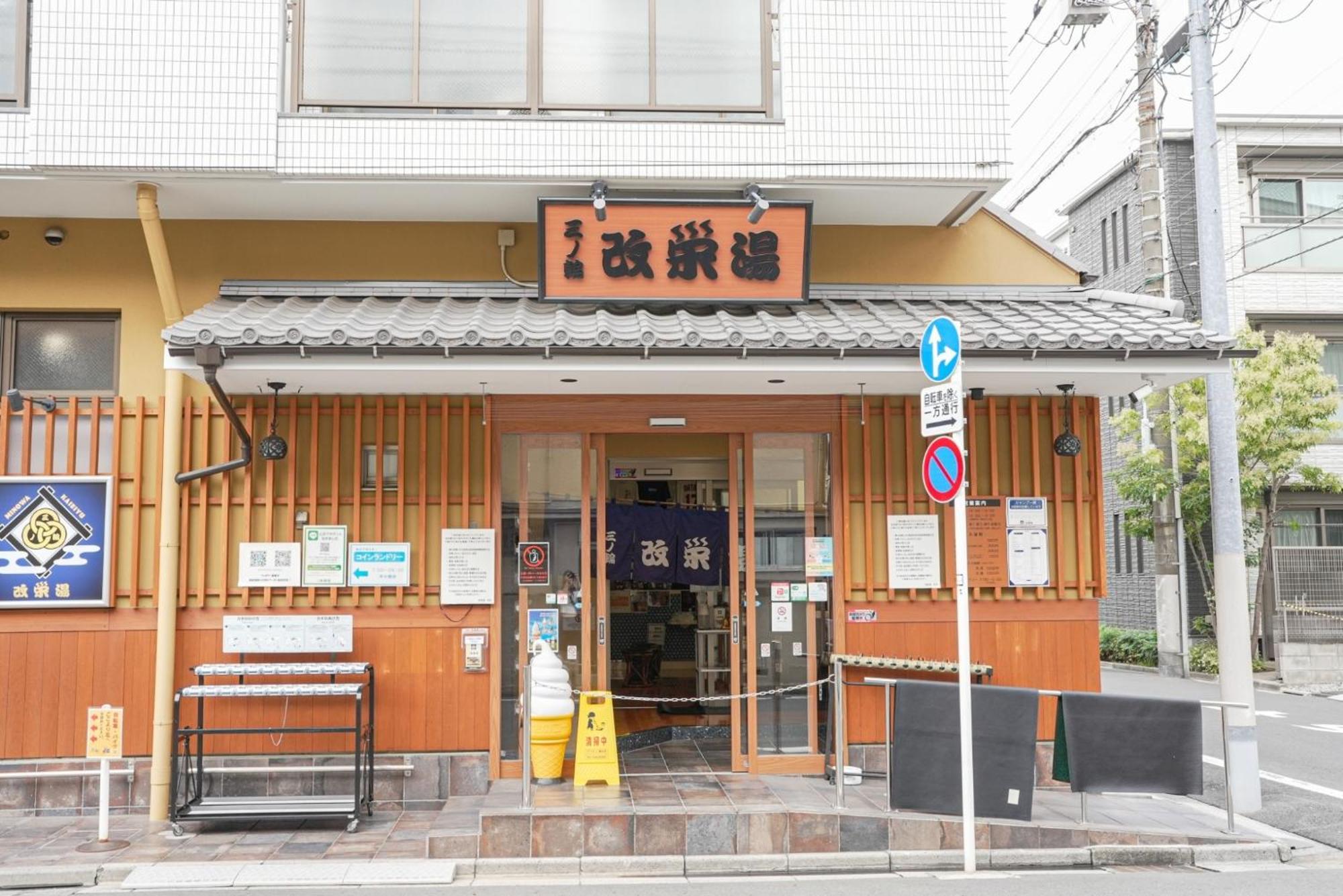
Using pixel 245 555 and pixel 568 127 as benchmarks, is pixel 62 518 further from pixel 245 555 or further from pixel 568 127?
pixel 568 127

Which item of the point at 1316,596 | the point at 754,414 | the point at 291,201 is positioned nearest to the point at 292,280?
the point at 291,201

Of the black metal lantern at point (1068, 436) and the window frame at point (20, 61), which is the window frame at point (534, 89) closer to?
the window frame at point (20, 61)

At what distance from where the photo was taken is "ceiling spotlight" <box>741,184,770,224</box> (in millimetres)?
9570

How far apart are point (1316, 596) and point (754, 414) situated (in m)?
14.9

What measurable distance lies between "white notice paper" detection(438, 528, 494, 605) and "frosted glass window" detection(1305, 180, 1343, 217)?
819 inches

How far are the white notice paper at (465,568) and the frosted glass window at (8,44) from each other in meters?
5.32

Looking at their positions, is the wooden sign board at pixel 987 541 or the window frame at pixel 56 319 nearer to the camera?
the window frame at pixel 56 319

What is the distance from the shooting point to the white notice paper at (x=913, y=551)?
10.3m

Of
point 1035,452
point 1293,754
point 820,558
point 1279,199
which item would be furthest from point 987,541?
point 1279,199

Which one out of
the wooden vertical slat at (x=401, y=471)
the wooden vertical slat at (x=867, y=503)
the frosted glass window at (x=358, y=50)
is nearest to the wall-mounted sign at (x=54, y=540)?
the wooden vertical slat at (x=401, y=471)

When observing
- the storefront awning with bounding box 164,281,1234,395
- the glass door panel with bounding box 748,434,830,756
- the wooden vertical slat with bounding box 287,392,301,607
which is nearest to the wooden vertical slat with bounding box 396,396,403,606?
the storefront awning with bounding box 164,281,1234,395

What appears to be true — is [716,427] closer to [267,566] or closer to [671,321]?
[671,321]

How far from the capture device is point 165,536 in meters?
9.58

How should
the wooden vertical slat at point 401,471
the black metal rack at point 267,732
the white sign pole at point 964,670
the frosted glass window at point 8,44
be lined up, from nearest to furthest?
the white sign pole at point 964,670 → the black metal rack at point 267,732 → the frosted glass window at point 8,44 → the wooden vertical slat at point 401,471
